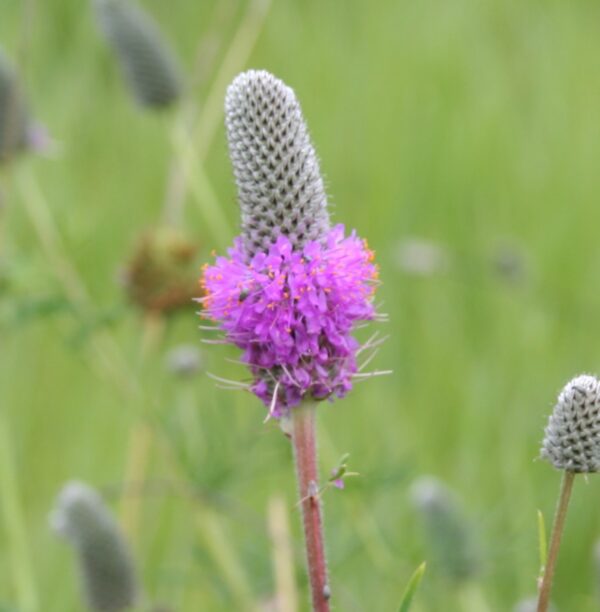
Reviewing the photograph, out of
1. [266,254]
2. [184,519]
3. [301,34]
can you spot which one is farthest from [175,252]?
[301,34]

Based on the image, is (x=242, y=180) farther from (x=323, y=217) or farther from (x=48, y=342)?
(x=48, y=342)

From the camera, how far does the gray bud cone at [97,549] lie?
3131mm

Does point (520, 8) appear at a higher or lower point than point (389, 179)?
higher

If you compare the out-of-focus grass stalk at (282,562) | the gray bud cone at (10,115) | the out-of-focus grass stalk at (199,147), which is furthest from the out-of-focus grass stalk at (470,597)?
the gray bud cone at (10,115)

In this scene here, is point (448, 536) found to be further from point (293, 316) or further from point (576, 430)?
point (293, 316)

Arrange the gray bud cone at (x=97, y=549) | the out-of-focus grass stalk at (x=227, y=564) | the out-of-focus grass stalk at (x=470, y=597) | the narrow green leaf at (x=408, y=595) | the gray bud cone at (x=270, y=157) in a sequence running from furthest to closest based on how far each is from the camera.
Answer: the out-of-focus grass stalk at (x=470, y=597), the out-of-focus grass stalk at (x=227, y=564), the gray bud cone at (x=97, y=549), the gray bud cone at (x=270, y=157), the narrow green leaf at (x=408, y=595)

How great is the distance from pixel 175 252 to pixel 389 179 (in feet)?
9.70

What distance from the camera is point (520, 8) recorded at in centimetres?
861

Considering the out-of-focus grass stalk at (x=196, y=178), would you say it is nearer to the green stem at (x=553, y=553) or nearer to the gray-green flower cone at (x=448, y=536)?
the gray-green flower cone at (x=448, y=536)

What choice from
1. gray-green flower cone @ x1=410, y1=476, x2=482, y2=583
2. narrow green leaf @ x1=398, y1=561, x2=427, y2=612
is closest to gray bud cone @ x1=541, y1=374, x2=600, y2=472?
narrow green leaf @ x1=398, y1=561, x2=427, y2=612

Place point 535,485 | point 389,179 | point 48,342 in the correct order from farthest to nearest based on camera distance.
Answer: point 389,179 → point 48,342 → point 535,485

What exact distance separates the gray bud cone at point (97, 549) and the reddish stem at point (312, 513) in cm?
161

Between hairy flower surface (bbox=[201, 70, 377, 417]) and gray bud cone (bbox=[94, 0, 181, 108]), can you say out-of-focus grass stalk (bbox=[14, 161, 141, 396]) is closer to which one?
gray bud cone (bbox=[94, 0, 181, 108])

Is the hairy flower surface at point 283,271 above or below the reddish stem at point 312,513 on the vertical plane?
above
